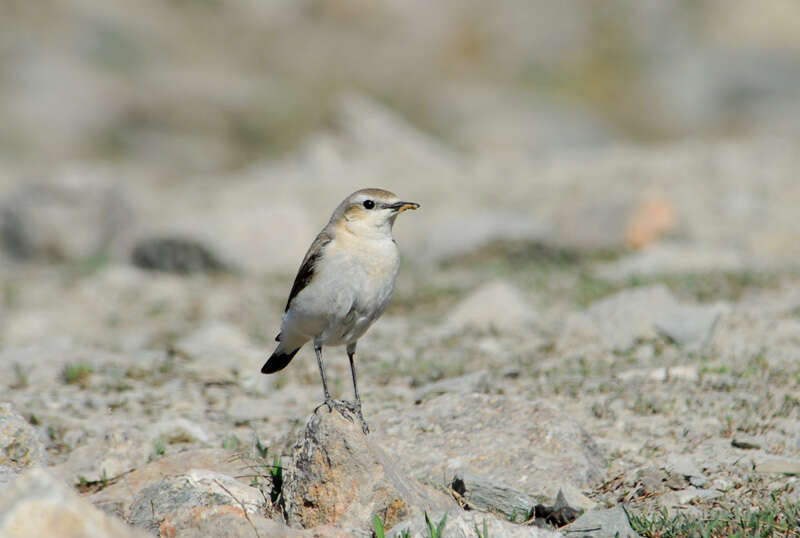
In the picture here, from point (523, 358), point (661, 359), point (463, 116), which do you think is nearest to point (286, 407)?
point (523, 358)

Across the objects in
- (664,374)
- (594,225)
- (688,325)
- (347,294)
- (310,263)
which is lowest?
(664,374)

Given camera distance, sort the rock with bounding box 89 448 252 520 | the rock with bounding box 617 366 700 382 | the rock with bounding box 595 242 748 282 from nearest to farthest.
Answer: the rock with bounding box 89 448 252 520
the rock with bounding box 617 366 700 382
the rock with bounding box 595 242 748 282

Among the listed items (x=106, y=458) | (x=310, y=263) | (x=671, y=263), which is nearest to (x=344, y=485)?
(x=310, y=263)

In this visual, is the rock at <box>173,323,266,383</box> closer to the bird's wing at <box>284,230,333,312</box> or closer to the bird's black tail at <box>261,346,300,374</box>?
the bird's black tail at <box>261,346,300,374</box>

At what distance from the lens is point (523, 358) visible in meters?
8.11

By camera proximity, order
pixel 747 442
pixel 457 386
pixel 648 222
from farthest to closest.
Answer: pixel 648 222, pixel 457 386, pixel 747 442

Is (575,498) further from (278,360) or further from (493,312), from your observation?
(493,312)

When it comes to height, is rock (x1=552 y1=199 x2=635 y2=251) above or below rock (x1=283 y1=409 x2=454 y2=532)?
above

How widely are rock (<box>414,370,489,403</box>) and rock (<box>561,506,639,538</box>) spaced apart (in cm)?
195

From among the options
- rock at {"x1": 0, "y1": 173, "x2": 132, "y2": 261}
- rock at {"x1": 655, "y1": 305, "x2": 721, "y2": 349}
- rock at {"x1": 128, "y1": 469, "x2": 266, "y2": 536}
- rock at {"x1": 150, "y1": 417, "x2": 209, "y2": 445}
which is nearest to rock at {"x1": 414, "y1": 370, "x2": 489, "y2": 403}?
rock at {"x1": 150, "y1": 417, "x2": 209, "y2": 445}

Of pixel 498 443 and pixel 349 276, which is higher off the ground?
pixel 349 276

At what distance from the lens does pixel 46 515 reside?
3252mm

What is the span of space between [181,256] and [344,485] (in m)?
8.26

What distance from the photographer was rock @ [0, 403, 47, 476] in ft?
18.3
